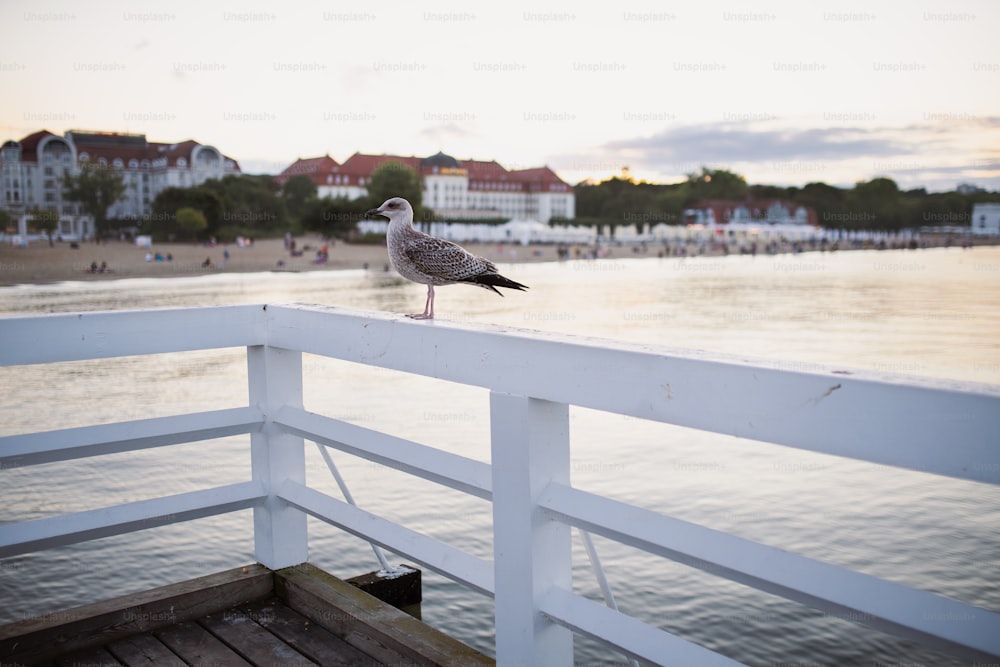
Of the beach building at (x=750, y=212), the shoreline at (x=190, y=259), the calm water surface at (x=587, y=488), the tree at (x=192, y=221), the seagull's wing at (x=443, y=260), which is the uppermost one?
the beach building at (x=750, y=212)

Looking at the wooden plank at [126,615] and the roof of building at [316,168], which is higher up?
the roof of building at [316,168]

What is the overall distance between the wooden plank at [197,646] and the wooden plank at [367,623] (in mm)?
249

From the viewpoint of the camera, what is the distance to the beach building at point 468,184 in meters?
117

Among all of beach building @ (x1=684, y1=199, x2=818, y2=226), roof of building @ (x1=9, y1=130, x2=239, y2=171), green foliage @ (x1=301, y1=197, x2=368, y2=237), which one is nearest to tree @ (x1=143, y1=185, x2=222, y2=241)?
green foliage @ (x1=301, y1=197, x2=368, y2=237)

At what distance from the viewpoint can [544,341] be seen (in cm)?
165

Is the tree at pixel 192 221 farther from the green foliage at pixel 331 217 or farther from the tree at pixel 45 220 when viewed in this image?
the tree at pixel 45 220

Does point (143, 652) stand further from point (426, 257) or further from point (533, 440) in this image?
point (426, 257)

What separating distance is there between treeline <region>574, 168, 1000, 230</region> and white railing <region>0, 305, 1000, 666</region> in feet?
360

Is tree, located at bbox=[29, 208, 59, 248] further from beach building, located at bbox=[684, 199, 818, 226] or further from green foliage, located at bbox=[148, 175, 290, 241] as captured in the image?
beach building, located at bbox=[684, 199, 818, 226]

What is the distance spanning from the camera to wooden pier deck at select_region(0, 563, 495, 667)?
7.15ft

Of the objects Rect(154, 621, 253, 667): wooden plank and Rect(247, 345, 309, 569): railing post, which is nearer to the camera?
Rect(154, 621, 253, 667): wooden plank

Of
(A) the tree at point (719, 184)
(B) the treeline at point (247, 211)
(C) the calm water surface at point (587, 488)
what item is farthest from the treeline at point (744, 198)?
(C) the calm water surface at point (587, 488)

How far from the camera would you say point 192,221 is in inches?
2406

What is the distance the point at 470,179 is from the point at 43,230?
68070 millimetres
